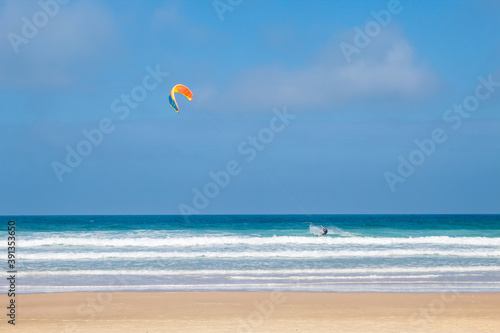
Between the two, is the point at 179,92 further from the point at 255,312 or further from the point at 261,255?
Answer: the point at 255,312

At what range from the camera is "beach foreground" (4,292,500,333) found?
7961 millimetres

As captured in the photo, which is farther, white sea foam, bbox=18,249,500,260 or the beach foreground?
white sea foam, bbox=18,249,500,260

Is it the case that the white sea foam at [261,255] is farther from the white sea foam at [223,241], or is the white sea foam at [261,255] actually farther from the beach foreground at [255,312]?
the beach foreground at [255,312]

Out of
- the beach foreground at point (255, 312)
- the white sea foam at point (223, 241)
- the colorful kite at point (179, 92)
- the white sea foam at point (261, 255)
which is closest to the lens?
the beach foreground at point (255, 312)

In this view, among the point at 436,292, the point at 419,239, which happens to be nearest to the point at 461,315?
the point at 436,292

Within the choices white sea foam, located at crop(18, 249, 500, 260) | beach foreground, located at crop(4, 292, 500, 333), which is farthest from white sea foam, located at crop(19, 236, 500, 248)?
beach foreground, located at crop(4, 292, 500, 333)

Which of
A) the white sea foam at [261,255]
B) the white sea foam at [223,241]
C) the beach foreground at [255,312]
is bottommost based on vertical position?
the beach foreground at [255,312]

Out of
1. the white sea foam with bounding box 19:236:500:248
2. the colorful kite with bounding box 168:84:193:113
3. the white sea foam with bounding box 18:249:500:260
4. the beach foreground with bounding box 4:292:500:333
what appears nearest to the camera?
the beach foreground with bounding box 4:292:500:333

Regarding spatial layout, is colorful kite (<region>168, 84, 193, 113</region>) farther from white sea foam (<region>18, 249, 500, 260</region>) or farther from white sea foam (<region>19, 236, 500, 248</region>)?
white sea foam (<region>19, 236, 500, 248</region>)

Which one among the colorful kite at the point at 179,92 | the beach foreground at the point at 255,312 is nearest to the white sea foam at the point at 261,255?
the colorful kite at the point at 179,92

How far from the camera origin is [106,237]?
1185 inches

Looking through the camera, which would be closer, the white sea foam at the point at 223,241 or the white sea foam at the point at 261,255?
the white sea foam at the point at 261,255

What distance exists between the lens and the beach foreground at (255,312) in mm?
7961

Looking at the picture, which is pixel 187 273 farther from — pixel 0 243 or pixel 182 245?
pixel 0 243
